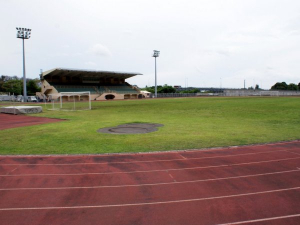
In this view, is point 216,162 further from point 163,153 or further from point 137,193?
point 137,193

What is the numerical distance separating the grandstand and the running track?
2324 inches

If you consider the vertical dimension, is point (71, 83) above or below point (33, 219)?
above

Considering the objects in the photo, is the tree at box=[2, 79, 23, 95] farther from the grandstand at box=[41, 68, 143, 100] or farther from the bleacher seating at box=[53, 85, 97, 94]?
the bleacher seating at box=[53, 85, 97, 94]

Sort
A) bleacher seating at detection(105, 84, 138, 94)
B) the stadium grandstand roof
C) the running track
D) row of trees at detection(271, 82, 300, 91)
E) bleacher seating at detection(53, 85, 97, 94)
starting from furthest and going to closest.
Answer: row of trees at detection(271, 82, 300, 91)
bleacher seating at detection(105, 84, 138, 94)
bleacher seating at detection(53, 85, 97, 94)
the stadium grandstand roof
the running track

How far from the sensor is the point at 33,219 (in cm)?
463

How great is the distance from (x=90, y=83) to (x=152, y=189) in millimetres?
74487

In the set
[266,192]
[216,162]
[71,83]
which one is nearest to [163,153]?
[216,162]

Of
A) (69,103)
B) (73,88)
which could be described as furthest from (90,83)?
(69,103)

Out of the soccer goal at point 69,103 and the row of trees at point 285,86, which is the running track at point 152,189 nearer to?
the soccer goal at point 69,103

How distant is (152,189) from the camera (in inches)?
232

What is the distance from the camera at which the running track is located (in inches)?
186

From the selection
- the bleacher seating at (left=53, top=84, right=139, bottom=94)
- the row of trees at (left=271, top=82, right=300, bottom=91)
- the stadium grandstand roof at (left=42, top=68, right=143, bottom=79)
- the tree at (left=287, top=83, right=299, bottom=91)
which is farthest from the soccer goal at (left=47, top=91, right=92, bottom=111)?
the tree at (left=287, top=83, right=299, bottom=91)

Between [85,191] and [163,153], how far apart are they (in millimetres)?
3707

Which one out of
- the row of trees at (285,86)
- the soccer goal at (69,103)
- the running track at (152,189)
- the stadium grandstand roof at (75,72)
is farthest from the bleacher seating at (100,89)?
the row of trees at (285,86)
